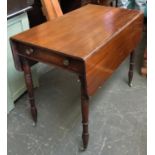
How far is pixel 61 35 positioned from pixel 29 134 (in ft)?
2.57

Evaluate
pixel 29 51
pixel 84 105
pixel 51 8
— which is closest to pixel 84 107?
pixel 84 105

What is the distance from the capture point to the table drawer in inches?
48.4

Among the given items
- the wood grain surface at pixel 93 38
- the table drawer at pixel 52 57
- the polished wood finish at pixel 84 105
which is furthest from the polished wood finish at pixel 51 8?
the polished wood finish at pixel 84 105

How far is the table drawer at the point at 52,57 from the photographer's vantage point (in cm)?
123

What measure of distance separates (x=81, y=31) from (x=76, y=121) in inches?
28.3

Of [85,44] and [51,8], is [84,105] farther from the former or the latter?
[51,8]

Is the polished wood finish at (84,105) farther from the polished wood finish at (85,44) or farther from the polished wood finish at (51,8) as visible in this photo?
the polished wood finish at (51,8)

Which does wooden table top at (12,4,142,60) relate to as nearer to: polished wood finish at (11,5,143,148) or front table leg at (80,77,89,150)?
polished wood finish at (11,5,143,148)

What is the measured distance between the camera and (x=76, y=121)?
1812 mm

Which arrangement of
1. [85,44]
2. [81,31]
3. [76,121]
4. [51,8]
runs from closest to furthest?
[85,44]
[81,31]
[76,121]
[51,8]

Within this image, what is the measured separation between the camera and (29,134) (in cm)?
172

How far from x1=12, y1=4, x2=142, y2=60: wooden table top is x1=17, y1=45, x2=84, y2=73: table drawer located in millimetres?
37
